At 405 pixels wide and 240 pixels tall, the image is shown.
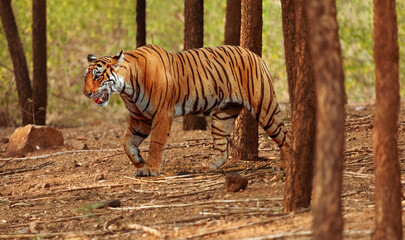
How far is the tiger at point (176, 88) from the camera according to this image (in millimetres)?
7258

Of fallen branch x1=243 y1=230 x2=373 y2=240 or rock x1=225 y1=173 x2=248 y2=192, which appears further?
rock x1=225 y1=173 x2=248 y2=192

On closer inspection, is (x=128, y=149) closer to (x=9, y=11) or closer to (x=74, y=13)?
(x=9, y=11)

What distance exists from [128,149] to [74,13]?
12.1 metres

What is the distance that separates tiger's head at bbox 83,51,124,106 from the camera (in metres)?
7.13

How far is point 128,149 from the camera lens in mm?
7734

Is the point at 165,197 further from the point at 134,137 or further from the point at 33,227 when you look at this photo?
the point at 134,137

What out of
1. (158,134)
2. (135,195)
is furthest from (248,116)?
(135,195)

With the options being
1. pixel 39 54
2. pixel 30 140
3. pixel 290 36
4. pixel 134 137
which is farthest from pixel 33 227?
pixel 39 54

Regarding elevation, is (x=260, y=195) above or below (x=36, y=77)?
below

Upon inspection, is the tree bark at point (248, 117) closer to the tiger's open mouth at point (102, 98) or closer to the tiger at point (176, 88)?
the tiger at point (176, 88)

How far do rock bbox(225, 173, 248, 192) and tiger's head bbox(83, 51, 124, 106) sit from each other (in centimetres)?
182

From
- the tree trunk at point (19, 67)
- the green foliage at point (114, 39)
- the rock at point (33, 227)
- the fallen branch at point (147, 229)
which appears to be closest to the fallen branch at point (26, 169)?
the tree trunk at point (19, 67)

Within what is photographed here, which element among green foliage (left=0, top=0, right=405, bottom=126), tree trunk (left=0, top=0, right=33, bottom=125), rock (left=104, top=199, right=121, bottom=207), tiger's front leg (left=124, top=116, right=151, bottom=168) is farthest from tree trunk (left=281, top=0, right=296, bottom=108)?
green foliage (left=0, top=0, right=405, bottom=126)

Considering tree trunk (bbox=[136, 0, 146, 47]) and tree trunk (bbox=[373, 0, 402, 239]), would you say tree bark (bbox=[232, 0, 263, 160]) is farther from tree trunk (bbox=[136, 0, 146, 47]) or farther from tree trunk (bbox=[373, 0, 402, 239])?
tree trunk (bbox=[373, 0, 402, 239])
